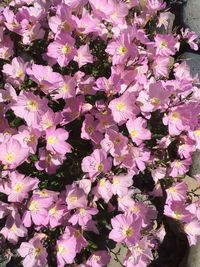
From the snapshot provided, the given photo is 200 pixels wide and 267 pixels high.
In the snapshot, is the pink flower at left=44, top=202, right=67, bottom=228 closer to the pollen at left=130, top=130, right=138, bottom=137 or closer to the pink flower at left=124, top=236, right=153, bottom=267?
the pink flower at left=124, top=236, right=153, bottom=267

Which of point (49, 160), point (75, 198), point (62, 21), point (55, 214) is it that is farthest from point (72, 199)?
point (62, 21)

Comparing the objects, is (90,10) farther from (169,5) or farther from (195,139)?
(169,5)

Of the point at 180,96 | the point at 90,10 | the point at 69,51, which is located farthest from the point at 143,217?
the point at 90,10

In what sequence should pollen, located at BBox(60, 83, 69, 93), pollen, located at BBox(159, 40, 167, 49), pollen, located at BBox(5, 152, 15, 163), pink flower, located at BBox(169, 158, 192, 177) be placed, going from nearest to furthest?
1. pollen, located at BBox(5, 152, 15, 163)
2. pollen, located at BBox(60, 83, 69, 93)
3. pink flower, located at BBox(169, 158, 192, 177)
4. pollen, located at BBox(159, 40, 167, 49)

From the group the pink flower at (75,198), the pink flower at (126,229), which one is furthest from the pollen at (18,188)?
the pink flower at (126,229)

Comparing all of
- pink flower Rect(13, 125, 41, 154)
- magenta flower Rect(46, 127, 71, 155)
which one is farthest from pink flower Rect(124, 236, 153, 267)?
Answer: pink flower Rect(13, 125, 41, 154)

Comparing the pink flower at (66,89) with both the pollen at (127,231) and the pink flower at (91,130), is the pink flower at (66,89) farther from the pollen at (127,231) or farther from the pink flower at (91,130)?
the pollen at (127,231)

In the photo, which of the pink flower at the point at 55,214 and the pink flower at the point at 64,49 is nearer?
the pink flower at the point at 55,214

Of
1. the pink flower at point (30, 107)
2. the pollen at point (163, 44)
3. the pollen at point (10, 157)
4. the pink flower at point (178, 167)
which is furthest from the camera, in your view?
the pollen at point (163, 44)
